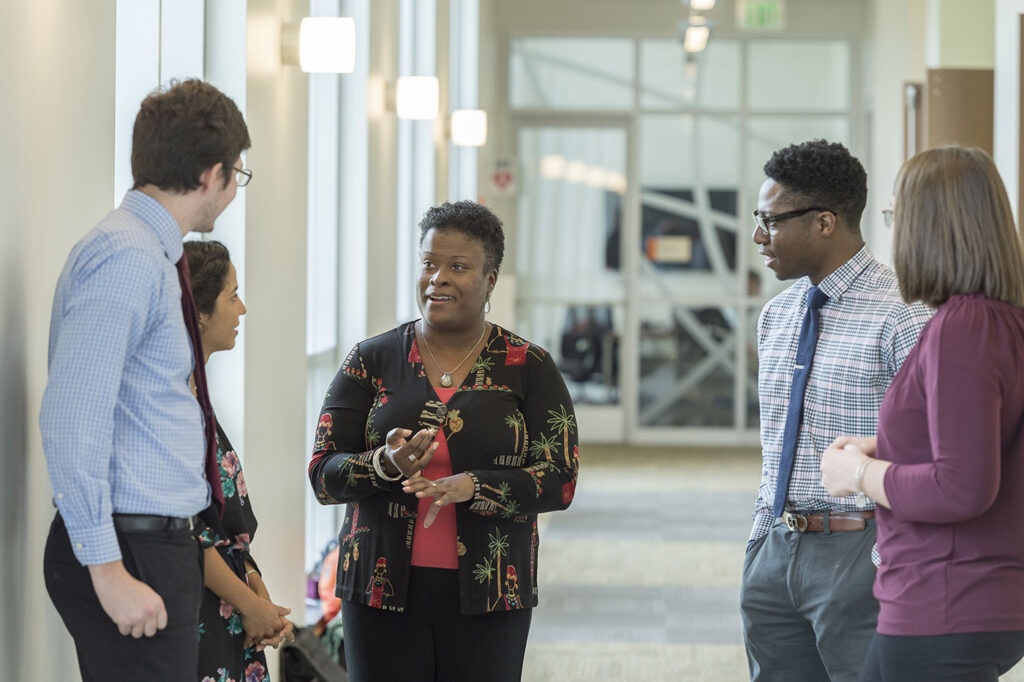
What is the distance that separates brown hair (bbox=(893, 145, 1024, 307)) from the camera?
193 cm

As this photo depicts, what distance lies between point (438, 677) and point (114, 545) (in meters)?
0.97

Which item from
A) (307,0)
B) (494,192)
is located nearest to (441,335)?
(307,0)

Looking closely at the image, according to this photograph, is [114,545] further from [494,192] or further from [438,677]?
[494,192]

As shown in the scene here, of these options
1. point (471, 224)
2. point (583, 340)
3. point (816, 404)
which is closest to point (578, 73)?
point (583, 340)

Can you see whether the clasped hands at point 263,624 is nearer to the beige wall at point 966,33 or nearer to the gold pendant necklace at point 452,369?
the gold pendant necklace at point 452,369

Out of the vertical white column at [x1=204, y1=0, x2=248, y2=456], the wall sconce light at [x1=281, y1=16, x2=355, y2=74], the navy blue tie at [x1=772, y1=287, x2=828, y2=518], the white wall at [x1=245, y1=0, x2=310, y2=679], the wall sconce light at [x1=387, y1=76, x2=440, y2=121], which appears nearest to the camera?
the navy blue tie at [x1=772, y1=287, x2=828, y2=518]

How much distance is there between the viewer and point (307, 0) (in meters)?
4.52

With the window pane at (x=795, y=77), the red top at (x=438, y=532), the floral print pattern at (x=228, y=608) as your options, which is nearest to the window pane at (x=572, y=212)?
the window pane at (x=795, y=77)

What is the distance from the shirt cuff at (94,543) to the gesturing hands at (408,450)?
0.67 m

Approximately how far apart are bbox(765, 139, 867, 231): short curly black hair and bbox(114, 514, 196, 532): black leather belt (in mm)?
1499

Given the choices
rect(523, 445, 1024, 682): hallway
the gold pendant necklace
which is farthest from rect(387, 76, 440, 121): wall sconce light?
the gold pendant necklace

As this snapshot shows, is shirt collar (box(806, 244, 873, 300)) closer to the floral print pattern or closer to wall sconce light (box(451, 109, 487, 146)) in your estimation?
the floral print pattern

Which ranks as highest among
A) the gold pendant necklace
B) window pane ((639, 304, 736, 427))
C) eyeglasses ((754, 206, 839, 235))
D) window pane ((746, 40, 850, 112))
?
window pane ((746, 40, 850, 112))

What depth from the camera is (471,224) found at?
8.80 feet
